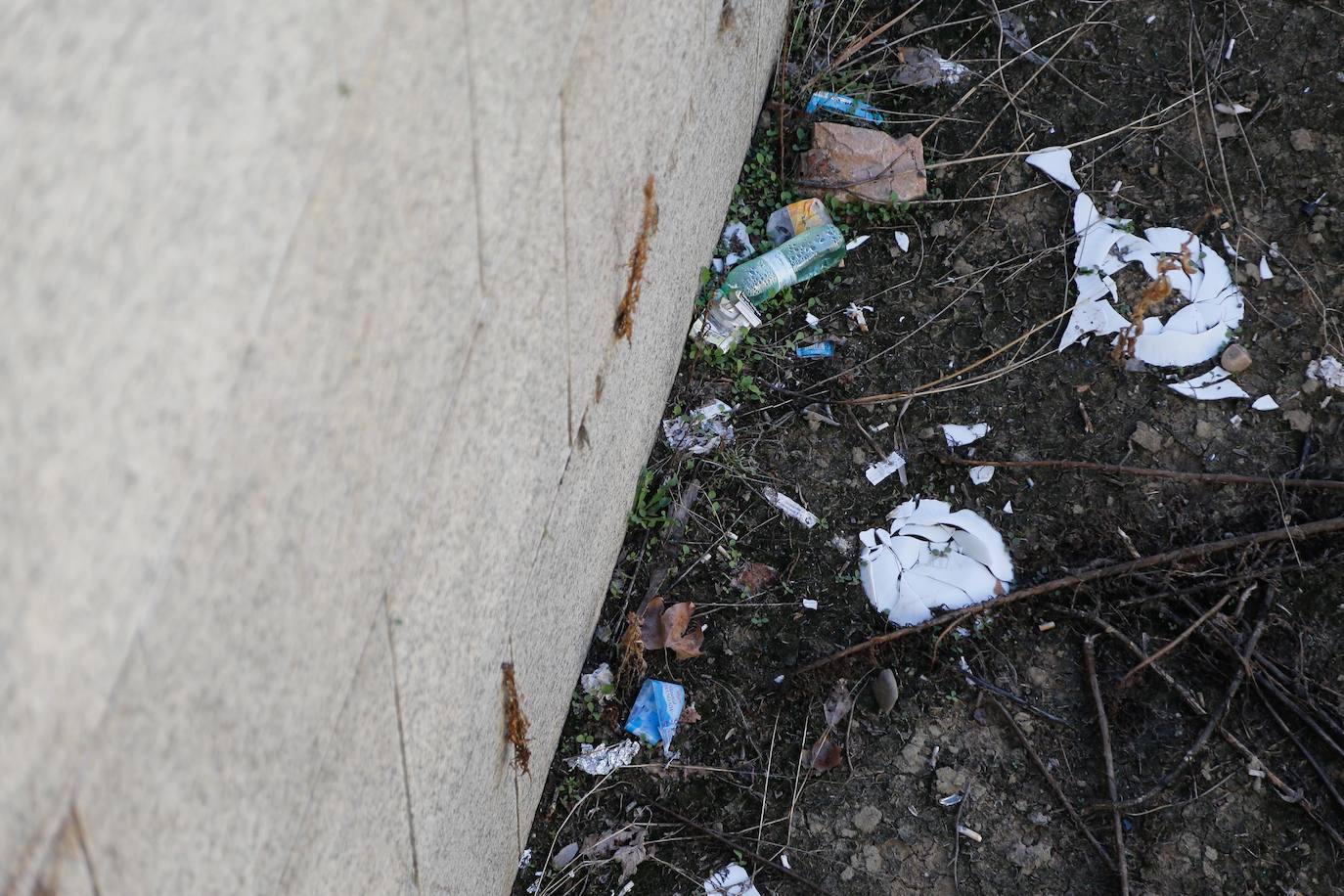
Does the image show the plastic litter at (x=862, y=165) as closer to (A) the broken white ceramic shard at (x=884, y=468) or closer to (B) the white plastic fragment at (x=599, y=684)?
(A) the broken white ceramic shard at (x=884, y=468)

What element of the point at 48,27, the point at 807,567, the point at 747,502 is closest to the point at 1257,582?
the point at 807,567

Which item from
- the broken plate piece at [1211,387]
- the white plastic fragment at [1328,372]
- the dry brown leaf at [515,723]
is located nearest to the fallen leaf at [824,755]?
the dry brown leaf at [515,723]

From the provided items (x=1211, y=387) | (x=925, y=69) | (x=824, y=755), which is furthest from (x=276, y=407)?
(x=925, y=69)

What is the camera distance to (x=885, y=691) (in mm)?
2770

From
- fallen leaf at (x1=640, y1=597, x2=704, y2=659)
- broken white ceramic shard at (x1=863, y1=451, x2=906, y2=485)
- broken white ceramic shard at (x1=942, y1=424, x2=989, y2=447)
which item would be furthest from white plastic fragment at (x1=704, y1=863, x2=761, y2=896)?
broken white ceramic shard at (x1=942, y1=424, x2=989, y2=447)

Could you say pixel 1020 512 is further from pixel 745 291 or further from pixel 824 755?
pixel 745 291

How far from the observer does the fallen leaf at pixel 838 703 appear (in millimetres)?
2771

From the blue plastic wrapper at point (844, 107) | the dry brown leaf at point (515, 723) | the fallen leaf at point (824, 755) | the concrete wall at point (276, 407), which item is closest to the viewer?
the concrete wall at point (276, 407)

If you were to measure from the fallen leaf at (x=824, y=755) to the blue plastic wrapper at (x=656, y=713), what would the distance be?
36cm

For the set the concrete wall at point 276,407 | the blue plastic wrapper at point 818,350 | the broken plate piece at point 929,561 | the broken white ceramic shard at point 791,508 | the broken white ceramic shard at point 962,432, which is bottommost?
the broken plate piece at point 929,561

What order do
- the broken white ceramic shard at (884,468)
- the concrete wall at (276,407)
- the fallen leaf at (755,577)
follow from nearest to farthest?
the concrete wall at (276,407), the fallen leaf at (755,577), the broken white ceramic shard at (884,468)

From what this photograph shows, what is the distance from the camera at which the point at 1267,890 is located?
2.59 meters

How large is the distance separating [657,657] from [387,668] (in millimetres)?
1541

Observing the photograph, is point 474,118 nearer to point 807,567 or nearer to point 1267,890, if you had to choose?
point 807,567
